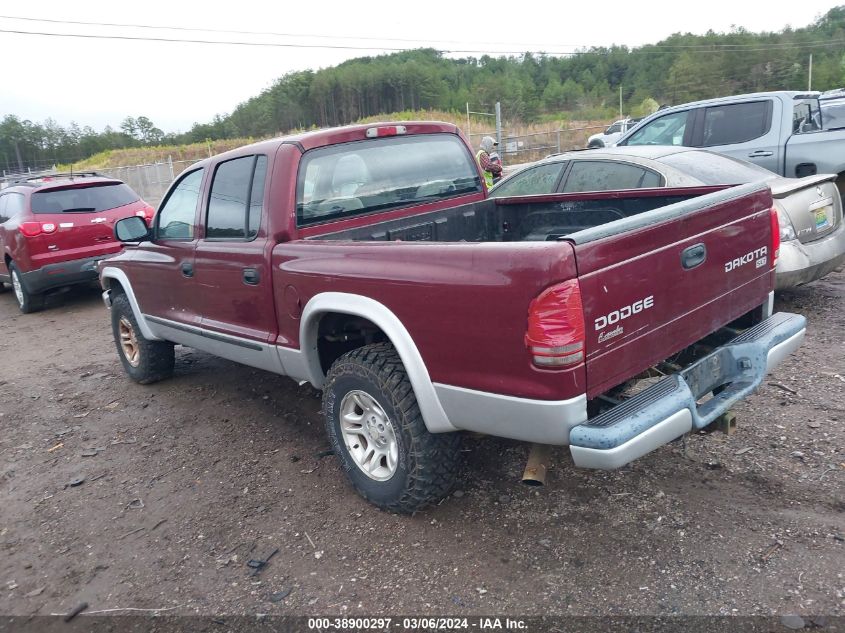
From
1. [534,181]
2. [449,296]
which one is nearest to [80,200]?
[534,181]

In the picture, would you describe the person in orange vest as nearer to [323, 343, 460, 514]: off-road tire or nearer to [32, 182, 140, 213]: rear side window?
[32, 182, 140, 213]: rear side window

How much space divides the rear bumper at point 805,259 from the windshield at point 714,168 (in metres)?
0.69

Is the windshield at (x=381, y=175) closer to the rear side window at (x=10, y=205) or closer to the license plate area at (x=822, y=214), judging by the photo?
the license plate area at (x=822, y=214)

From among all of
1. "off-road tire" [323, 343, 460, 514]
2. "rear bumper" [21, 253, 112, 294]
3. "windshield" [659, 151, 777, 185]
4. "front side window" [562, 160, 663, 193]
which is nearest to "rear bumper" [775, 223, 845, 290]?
"windshield" [659, 151, 777, 185]

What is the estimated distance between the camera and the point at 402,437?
123 inches

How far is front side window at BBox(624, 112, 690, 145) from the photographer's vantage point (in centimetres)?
804

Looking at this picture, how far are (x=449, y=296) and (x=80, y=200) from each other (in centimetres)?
820

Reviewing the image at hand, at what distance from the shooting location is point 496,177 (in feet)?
37.4

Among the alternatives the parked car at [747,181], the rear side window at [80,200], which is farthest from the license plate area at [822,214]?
the rear side window at [80,200]

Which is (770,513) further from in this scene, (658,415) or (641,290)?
(641,290)

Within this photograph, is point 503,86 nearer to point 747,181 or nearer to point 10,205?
point 10,205

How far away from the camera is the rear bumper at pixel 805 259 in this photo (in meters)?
5.34

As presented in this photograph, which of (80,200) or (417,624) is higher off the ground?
(80,200)

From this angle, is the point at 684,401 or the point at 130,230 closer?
the point at 684,401
